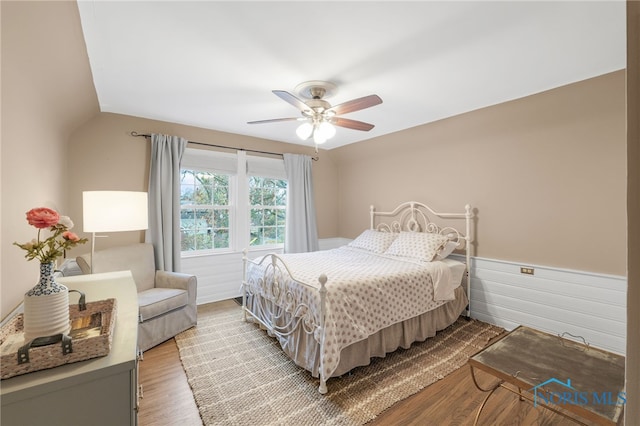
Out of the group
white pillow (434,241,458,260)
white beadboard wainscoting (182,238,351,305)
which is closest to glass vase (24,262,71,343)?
white beadboard wainscoting (182,238,351,305)

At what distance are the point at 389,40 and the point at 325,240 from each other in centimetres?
374

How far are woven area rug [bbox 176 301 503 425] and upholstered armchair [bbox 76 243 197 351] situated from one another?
0.20 metres

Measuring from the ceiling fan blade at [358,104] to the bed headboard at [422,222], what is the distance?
1.95m

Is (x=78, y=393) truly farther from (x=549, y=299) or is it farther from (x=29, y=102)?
(x=549, y=299)

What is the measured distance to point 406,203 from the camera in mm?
4004

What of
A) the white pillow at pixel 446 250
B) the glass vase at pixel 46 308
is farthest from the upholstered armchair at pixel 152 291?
the white pillow at pixel 446 250

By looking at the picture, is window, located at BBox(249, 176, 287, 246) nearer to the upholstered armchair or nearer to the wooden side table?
the upholstered armchair

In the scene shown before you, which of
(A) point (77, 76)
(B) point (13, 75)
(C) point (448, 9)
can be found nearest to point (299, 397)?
(B) point (13, 75)

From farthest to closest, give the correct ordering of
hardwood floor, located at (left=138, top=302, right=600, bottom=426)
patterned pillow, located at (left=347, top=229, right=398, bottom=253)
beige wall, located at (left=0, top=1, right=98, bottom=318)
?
patterned pillow, located at (left=347, top=229, right=398, bottom=253) → hardwood floor, located at (left=138, top=302, right=600, bottom=426) → beige wall, located at (left=0, top=1, right=98, bottom=318)

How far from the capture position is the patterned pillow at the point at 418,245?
314cm

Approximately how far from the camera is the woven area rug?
1.82 metres

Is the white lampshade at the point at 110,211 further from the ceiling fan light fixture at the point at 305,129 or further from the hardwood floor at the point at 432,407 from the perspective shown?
the ceiling fan light fixture at the point at 305,129

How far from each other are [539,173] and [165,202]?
13.7 feet

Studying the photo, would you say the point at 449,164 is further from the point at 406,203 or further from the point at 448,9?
the point at 448,9
